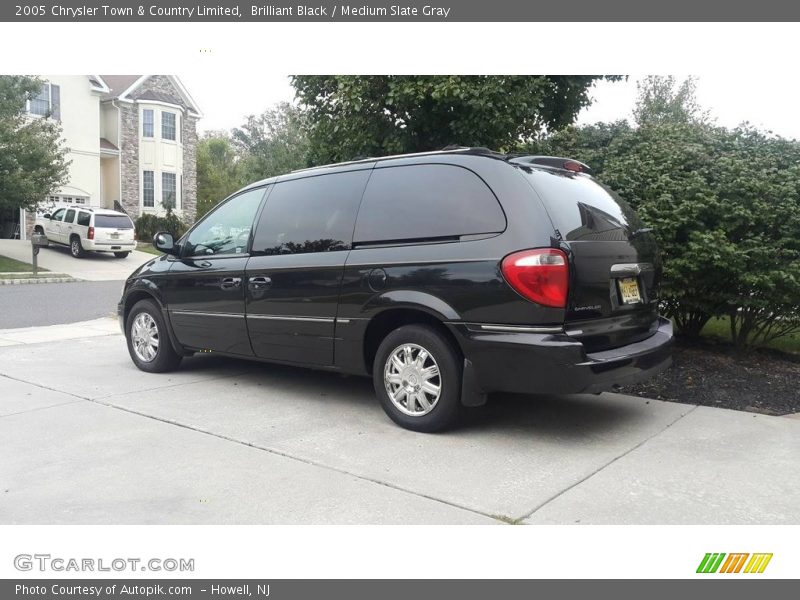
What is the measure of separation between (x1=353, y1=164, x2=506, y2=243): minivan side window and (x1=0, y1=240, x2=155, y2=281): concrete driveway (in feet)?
56.8

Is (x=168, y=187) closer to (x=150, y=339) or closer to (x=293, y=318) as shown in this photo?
(x=150, y=339)

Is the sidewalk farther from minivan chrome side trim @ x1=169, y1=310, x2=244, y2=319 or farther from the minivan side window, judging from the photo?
the minivan side window

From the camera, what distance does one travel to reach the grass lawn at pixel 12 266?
2053 cm

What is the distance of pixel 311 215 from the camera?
5410mm

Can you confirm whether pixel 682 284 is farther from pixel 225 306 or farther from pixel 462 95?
pixel 225 306

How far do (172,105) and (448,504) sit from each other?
34.4 m

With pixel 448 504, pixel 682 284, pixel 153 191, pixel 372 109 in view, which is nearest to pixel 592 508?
pixel 448 504

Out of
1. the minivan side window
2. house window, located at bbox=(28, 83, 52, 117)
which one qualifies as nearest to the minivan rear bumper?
the minivan side window

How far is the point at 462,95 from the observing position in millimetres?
7273

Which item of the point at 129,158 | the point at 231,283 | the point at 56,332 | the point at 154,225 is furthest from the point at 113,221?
the point at 231,283

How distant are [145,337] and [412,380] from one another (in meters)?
3.36

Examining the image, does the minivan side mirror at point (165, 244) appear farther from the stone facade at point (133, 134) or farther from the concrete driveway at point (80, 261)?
the stone facade at point (133, 134)

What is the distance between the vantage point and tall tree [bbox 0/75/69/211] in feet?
67.9

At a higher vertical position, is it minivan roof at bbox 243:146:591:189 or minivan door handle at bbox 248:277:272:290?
minivan roof at bbox 243:146:591:189
